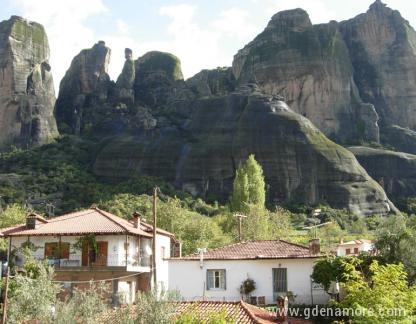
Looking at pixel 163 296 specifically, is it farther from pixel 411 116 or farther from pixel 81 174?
pixel 411 116

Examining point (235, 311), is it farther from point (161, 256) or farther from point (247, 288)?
point (161, 256)

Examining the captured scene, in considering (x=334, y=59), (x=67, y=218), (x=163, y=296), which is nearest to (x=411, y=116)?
(x=334, y=59)

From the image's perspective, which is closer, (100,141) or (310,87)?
(100,141)

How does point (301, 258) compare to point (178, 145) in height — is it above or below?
below

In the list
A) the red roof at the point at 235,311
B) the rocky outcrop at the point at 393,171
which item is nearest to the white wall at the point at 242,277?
the red roof at the point at 235,311

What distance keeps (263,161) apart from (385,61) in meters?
69.4

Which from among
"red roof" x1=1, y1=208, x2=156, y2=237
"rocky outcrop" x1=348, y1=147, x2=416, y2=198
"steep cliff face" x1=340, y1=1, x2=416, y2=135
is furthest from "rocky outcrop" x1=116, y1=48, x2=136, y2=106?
"red roof" x1=1, y1=208, x2=156, y2=237

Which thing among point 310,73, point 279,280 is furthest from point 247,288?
point 310,73

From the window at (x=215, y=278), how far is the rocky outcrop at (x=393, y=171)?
8813cm

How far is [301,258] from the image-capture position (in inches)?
1421

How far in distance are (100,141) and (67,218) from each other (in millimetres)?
76654

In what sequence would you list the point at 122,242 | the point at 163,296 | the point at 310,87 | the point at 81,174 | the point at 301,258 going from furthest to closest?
1. the point at 310,87
2. the point at 81,174
3. the point at 122,242
4. the point at 301,258
5. the point at 163,296

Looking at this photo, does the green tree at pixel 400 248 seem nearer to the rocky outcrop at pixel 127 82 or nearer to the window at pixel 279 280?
the window at pixel 279 280

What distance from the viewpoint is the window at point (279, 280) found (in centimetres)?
3653
